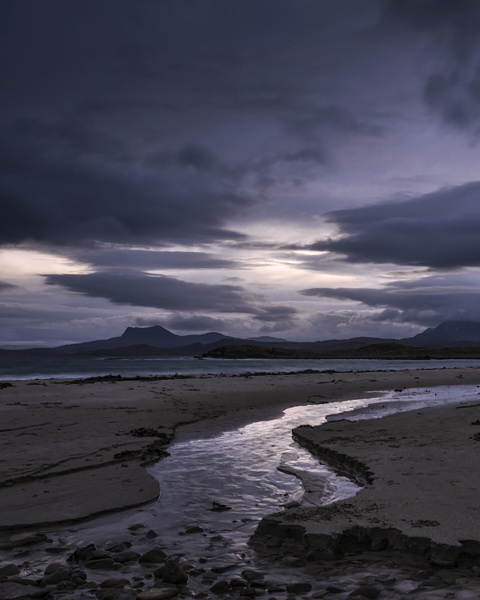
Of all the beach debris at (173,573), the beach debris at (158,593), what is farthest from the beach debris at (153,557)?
the beach debris at (158,593)

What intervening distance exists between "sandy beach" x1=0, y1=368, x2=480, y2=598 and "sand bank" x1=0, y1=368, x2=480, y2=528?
3 cm

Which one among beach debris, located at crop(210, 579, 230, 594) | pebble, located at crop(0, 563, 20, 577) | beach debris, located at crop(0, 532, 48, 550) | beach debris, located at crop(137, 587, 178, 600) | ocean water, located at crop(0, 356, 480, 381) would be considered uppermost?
beach debris, located at crop(137, 587, 178, 600)

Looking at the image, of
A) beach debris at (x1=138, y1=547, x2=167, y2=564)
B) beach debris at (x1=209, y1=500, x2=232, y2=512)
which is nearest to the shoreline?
beach debris at (x1=209, y1=500, x2=232, y2=512)

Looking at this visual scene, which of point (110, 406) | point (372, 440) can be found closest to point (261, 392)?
point (110, 406)

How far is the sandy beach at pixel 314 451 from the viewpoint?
5910mm

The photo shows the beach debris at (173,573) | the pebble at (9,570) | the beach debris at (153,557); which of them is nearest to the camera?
the beach debris at (173,573)

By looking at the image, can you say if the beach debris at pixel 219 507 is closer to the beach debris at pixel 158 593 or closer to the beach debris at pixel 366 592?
the beach debris at pixel 158 593

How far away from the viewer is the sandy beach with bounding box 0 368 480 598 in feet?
19.4

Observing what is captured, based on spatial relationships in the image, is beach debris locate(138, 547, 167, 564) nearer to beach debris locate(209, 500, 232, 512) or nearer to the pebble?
the pebble

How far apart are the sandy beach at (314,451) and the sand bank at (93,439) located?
0.03 meters

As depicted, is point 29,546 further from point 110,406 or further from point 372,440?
point 110,406

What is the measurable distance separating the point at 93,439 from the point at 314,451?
5.78 meters

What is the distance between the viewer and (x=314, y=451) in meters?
11.9

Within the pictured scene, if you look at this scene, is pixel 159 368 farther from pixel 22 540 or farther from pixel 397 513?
pixel 397 513
